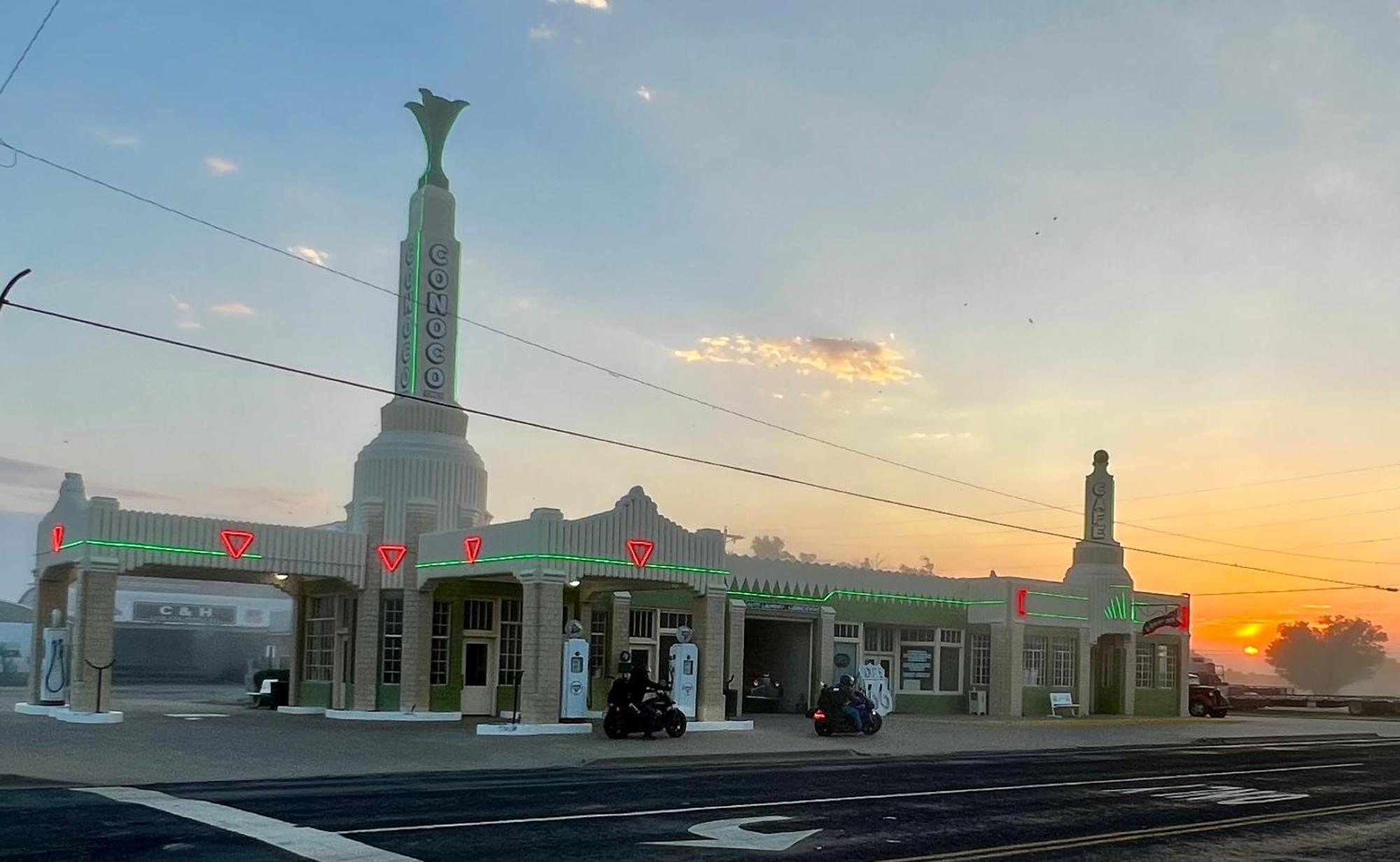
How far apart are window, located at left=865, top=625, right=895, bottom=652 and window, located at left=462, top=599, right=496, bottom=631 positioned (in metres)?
14.2

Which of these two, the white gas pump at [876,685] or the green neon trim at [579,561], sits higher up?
the green neon trim at [579,561]

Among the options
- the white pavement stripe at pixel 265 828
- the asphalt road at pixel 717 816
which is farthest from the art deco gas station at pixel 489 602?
the white pavement stripe at pixel 265 828

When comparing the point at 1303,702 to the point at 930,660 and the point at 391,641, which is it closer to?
the point at 930,660

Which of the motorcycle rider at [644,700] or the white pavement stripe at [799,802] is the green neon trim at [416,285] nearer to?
the motorcycle rider at [644,700]

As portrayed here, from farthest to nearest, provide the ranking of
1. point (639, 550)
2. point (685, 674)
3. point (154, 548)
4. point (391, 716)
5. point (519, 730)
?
1. point (391, 716)
2. point (685, 674)
3. point (154, 548)
4. point (639, 550)
5. point (519, 730)

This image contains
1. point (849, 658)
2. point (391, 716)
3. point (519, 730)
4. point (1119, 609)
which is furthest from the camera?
point (1119, 609)

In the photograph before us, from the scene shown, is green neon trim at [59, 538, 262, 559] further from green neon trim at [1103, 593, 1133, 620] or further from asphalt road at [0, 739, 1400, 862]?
green neon trim at [1103, 593, 1133, 620]

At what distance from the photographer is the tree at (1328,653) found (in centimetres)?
16125

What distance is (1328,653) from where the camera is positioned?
534 feet

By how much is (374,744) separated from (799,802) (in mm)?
11888

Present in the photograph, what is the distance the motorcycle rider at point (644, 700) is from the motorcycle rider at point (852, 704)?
16.6 feet

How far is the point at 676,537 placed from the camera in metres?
32.6

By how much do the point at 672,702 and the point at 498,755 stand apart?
6.43m

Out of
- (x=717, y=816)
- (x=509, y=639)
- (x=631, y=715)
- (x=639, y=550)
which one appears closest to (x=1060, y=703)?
(x=509, y=639)
